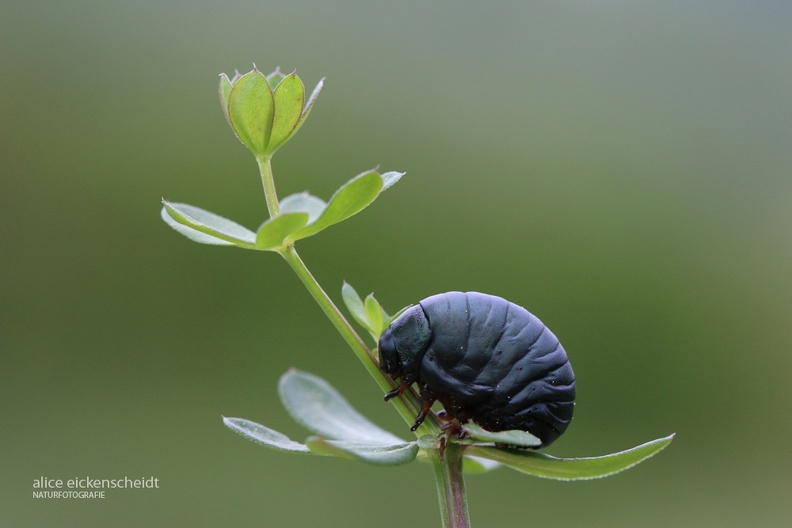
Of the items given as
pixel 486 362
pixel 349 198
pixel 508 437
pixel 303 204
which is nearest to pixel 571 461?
pixel 508 437

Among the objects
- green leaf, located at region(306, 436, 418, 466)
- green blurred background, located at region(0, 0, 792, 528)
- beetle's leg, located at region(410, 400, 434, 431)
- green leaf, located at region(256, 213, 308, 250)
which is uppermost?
green blurred background, located at region(0, 0, 792, 528)

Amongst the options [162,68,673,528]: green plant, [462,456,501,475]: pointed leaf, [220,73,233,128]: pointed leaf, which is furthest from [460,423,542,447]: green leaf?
[220,73,233,128]: pointed leaf

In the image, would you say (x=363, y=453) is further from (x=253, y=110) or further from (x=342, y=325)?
(x=253, y=110)

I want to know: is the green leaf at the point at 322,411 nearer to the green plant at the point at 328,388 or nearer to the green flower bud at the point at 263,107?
the green plant at the point at 328,388

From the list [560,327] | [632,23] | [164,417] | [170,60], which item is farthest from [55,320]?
[632,23]

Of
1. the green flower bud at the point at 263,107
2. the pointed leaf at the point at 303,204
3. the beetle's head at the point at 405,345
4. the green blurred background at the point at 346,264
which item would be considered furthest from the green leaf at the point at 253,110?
the green blurred background at the point at 346,264

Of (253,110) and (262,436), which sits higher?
(253,110)

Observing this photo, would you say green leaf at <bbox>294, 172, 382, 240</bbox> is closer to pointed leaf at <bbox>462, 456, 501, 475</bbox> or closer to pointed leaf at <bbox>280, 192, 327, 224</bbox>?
pointed leaf at <bbox>280, 192, 327, 224</bbox>
